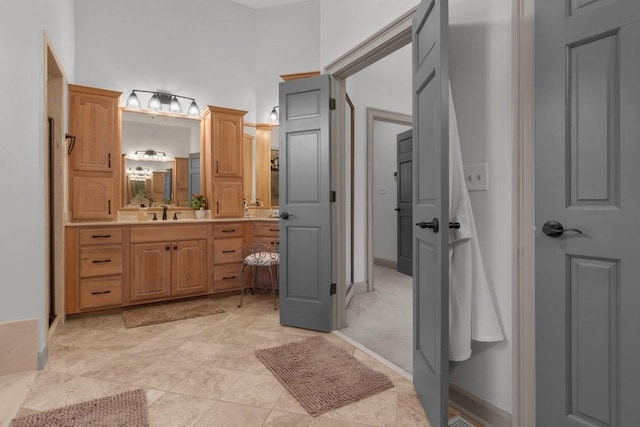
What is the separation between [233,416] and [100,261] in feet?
7.26

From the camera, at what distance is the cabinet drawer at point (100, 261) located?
9.85ft

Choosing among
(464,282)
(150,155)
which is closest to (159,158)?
(150,155)

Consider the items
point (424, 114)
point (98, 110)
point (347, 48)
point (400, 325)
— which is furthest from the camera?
point (98, 110)

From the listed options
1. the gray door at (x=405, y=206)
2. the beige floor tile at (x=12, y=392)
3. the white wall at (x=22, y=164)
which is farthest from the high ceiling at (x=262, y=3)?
the beige floor tile at (x=12, y=392)

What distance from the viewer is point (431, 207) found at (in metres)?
1.56

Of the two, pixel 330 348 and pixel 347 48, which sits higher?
pixel 347 48

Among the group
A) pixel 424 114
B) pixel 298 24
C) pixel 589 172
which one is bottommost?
pixel 589 172

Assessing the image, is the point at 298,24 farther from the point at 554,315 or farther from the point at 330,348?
the point at 554,315

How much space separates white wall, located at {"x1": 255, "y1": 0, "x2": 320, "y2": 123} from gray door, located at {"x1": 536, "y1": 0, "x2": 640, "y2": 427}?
3.34m

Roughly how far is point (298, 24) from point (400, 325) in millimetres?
3780

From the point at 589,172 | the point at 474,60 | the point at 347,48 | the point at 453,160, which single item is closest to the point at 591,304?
the point at 589,172

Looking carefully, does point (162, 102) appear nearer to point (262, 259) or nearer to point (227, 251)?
point (227, 251)

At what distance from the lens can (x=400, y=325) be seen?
291cm

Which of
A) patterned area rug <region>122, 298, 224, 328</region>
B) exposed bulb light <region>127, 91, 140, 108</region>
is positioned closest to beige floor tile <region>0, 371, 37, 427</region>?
patterned area rug <region>122, 298, 224, 328</region>
